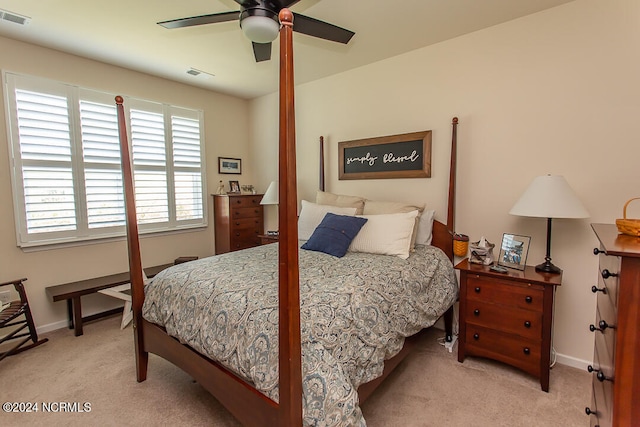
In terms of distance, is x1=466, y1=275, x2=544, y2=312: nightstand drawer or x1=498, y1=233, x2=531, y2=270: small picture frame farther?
x1=498, y1=233, x2=531, y2=270: small picture frame

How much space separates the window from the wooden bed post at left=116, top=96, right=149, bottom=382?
1545 mm

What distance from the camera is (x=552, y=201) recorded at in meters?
1.96

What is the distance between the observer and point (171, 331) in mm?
1773

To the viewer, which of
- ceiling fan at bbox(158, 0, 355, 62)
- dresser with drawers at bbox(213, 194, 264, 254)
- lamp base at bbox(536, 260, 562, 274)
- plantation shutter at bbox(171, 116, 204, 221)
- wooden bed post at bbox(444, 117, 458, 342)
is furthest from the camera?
dresser with drawers at bbox(213, 194, 264, 254)

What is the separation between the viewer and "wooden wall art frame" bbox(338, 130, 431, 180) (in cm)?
287

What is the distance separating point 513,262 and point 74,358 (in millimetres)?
3551

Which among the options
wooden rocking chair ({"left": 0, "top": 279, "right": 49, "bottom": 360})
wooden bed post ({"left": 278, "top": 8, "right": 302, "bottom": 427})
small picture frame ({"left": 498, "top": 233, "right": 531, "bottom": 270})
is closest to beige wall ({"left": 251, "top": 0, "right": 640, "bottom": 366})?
small picture frame ({"left": 498, "top": 233, "right": 531, "bottom": 270})

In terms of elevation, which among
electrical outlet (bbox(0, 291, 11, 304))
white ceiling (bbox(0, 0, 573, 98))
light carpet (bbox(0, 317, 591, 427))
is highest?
white ceiling (bbox(0, 0, 573, 98))

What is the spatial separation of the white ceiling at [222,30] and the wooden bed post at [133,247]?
0.89 metres

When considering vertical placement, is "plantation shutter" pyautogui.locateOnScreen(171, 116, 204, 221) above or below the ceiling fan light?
below

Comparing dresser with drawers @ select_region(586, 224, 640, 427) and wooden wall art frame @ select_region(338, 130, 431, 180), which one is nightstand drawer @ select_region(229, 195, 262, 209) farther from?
dresser with drawers @ select_region(586, 224, 640, 427)

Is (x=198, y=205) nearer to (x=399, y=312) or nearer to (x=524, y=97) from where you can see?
(x=399, y=312)

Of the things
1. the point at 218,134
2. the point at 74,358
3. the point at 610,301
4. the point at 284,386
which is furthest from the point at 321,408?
the point at 218,134

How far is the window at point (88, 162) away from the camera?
2723 millimetres
